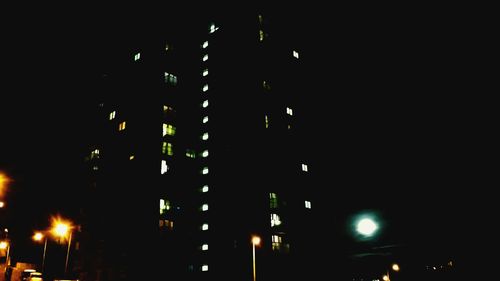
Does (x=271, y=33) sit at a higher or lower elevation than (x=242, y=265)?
higher

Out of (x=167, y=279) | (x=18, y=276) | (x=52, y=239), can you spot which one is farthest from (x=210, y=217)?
(x=18, y=276)

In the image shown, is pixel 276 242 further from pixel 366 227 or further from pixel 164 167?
pixel 366 227

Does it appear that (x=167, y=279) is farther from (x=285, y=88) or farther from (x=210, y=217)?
(x=285, y=88)

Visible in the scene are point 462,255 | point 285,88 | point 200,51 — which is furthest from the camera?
point 200,51

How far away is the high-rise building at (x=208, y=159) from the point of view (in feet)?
184

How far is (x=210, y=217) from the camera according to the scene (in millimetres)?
60906

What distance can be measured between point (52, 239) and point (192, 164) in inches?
935

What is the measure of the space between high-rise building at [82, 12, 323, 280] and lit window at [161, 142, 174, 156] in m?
0.22

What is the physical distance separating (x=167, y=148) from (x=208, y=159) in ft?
23.9

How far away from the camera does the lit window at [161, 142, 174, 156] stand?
6031cm

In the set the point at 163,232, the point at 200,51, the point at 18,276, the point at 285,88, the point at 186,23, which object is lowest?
the point at 18,276

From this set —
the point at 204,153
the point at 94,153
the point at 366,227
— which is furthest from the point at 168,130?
the point at 366,227

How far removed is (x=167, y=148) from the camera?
2404 inches

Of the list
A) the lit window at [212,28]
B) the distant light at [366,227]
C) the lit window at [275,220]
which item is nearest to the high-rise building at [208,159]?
the lit window at [275,220]
